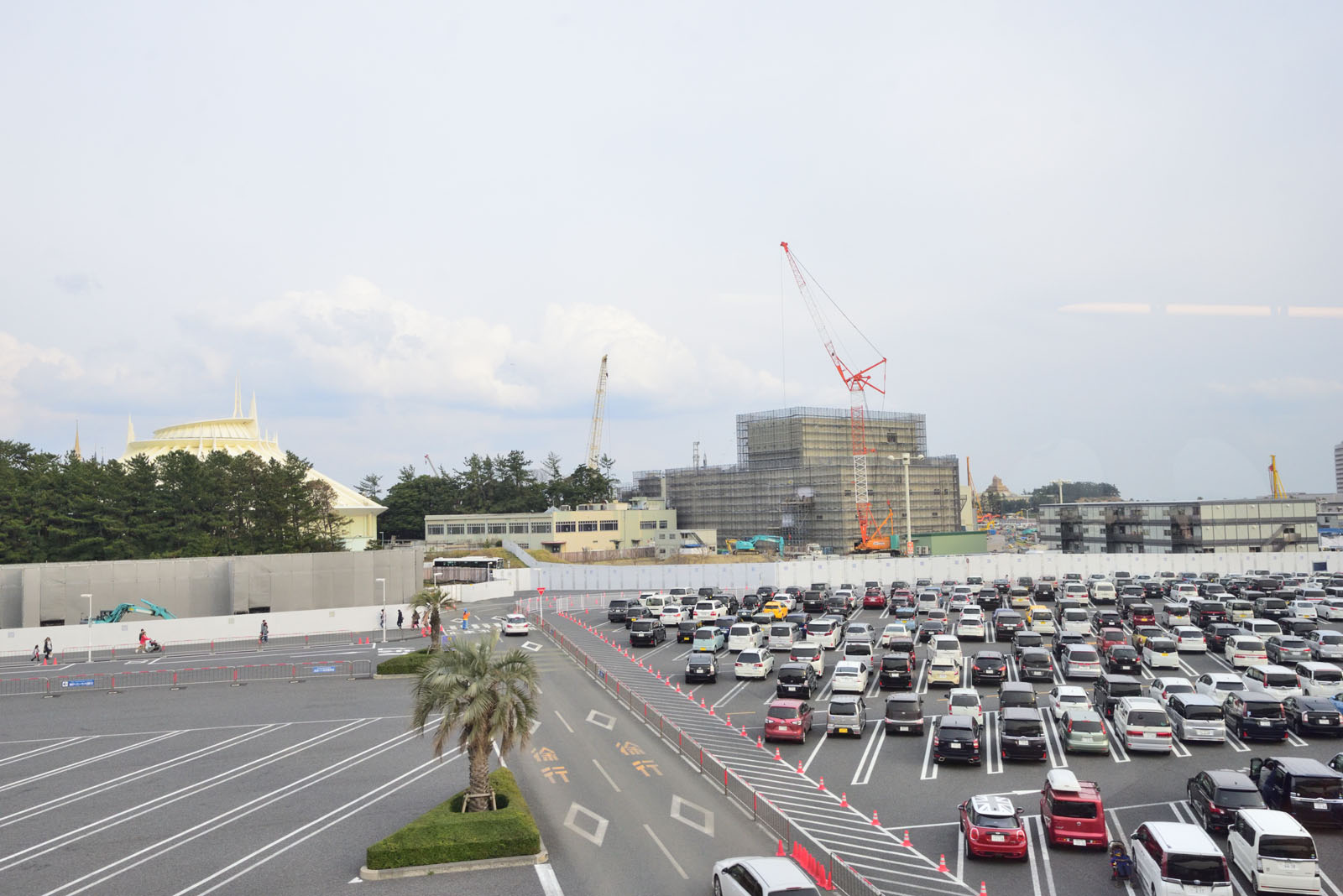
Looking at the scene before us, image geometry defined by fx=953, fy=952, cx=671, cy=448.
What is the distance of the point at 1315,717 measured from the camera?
28.5 m

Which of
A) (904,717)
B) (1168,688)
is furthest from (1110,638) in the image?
(904,717)

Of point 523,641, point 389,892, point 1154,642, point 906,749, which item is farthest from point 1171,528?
point 389,892

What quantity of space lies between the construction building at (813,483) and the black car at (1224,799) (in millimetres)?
104684

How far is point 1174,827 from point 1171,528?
99.5 m

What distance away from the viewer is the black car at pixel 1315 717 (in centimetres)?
2827

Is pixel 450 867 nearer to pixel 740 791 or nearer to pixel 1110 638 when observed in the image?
pixel 740 791

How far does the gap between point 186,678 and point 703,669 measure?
2582cm

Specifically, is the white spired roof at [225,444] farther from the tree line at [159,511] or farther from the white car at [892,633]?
the white car at [892,633]

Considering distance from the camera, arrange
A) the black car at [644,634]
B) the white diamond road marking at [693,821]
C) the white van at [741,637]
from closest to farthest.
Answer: the white diamond road marking at [693,821], the white van at [741,637], the black car at [644,634]

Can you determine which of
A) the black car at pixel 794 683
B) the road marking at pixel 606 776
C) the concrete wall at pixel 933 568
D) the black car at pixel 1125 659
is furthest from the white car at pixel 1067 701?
the concrete wall at pixel 933 568

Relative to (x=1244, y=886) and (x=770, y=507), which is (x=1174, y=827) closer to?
(x=1244, y=886)

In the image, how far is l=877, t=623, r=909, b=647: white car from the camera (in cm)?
4353

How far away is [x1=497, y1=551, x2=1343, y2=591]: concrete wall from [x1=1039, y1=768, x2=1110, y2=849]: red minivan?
5948 centimetres

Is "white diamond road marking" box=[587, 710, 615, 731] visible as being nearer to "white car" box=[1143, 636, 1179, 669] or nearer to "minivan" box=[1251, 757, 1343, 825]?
"minivan" box=[1251, 757, 1343, 825]
